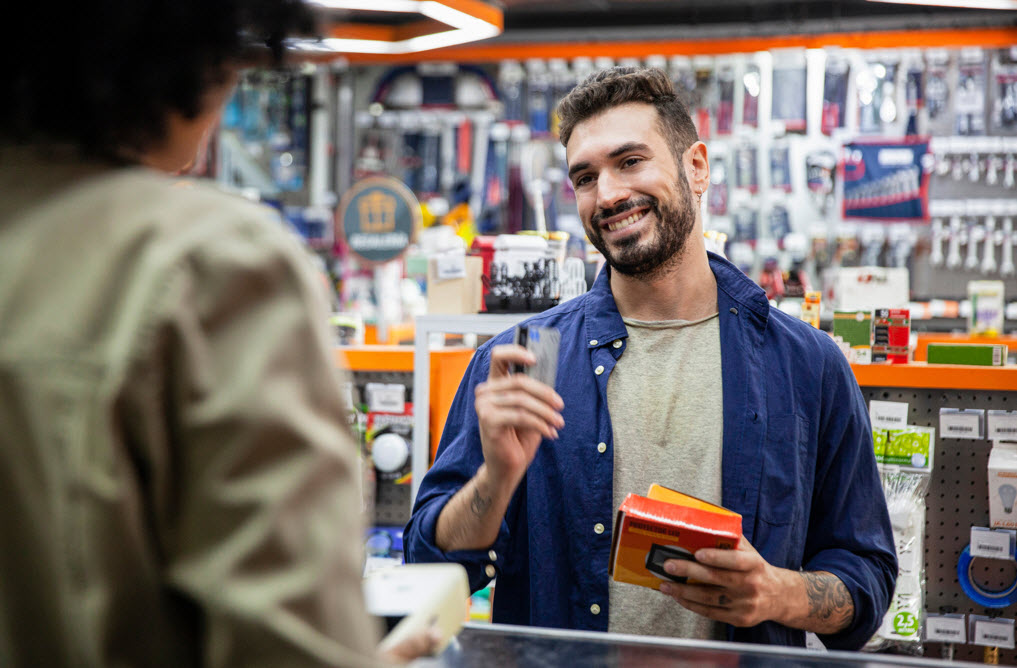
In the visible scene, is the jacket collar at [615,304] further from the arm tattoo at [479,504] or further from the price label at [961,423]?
the price label at [961,423]

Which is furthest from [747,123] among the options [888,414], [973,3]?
[888,414]

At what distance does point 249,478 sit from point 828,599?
4.40 feet

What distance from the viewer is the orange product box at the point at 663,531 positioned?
133 centimetres

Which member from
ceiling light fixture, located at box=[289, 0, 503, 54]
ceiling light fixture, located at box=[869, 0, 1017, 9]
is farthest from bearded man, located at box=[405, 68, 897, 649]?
ceiling light fixture, located at box=[869, 0, 1017, 9]

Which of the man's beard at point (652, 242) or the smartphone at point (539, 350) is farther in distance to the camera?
the man's beard at point (652, 242)

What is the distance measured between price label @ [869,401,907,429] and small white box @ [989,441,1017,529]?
0.88ft

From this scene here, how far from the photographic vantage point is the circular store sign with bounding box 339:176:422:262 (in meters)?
4.37

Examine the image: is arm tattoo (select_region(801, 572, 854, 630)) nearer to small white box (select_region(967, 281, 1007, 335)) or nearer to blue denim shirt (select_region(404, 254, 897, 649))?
blue denim shirt (select_region(404, 254, 897, 649))

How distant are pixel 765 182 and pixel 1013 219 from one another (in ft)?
6.50

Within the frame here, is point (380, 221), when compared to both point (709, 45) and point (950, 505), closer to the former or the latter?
point (950, 505)

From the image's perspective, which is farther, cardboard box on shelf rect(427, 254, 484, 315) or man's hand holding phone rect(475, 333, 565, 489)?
cardboard box on shelf rect(427, 254, 484, 315)

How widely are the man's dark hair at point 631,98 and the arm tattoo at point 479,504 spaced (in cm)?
90

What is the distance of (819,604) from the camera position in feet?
5.30

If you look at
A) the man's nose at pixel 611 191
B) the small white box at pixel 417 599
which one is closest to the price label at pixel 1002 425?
the man's nose at pixel 611 191
